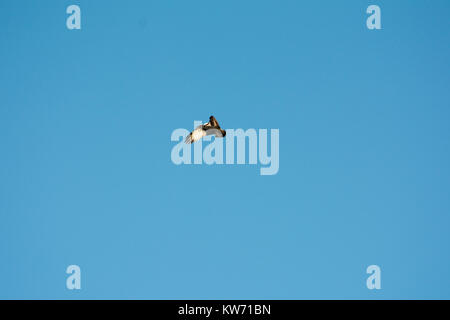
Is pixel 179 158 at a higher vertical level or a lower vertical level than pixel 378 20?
lower

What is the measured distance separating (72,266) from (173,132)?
1.78m

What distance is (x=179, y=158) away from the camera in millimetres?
5066
